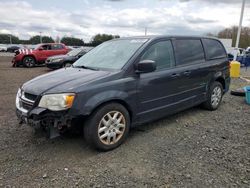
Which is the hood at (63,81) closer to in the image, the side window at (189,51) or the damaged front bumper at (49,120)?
the damaged front bumper at (49,120)

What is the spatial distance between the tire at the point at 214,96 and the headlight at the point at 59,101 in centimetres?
344

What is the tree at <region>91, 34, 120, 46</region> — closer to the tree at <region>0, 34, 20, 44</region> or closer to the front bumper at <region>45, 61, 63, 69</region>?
the front bumper at <region>45, 61, 63, 69</region>

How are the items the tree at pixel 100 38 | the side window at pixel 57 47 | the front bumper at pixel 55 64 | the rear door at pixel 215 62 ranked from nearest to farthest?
the rear door at pixel 215 62 < the front bumper at pixel 55 64 < the side window at pixel 57 47 < the tree at pixel 100 38

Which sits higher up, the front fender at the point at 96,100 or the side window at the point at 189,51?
the side window at the point at 189,51

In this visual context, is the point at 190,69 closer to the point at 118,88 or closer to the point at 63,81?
the point at 118,88

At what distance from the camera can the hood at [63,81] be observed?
3.35 metres

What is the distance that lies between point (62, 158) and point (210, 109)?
145 inches

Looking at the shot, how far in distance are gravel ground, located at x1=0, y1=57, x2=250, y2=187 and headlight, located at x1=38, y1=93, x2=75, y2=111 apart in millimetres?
760

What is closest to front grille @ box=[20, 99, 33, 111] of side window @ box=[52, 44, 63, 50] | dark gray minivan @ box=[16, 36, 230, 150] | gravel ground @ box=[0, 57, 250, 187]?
dark gray minivan @ box=[16, 36, 230, 150]

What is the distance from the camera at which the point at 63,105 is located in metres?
3.20

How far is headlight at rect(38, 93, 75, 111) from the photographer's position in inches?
126

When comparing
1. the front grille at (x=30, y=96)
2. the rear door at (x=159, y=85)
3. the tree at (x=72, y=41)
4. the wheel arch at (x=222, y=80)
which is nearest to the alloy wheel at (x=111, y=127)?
the rear door at (x=159, y=85)

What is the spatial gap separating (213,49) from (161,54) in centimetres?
195

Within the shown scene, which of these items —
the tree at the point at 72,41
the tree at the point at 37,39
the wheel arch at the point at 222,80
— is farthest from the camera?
the tree at the point at 37,39
